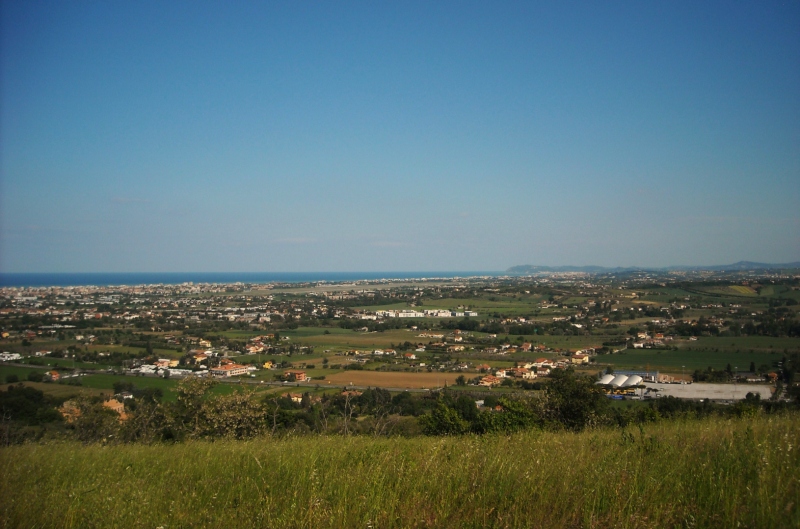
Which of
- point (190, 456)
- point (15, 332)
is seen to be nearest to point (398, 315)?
point (15, 332)

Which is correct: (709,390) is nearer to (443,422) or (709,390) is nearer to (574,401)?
(574,401)

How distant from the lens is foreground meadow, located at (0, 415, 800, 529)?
321 centimetres

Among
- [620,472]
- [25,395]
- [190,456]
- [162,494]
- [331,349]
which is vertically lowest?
[331,349]

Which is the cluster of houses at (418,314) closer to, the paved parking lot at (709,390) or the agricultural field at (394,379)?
the agricultural field at (394,379)

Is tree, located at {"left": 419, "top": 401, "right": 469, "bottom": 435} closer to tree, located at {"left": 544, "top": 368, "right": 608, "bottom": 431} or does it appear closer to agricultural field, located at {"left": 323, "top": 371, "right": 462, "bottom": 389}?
tree, located at {"left": 544, "top": 368, "right": 608, "bottom": 431}

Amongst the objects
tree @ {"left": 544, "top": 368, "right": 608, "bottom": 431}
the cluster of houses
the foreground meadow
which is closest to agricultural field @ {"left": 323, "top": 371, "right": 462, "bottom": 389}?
tree @ {"left": 544, "top": 368, "right": 608, "bottom": 431}

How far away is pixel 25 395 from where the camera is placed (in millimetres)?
14477

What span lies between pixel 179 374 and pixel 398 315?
1466 inches

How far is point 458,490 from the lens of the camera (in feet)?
12.1

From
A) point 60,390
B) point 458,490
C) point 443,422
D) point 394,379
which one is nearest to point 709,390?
point 443,422

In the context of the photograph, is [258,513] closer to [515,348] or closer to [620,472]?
[620,472]

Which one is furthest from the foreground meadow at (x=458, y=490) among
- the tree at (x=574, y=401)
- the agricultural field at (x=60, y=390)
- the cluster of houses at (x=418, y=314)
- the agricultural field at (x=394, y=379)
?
the cluster of houses at (x=418, y=314)

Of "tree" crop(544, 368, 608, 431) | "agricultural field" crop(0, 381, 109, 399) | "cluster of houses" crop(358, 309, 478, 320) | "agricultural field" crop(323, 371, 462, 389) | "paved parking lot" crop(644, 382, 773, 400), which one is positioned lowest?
"agricultural field" crop(323, 371, 462, 389)

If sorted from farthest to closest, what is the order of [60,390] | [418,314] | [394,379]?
[418,314]
[394,379]
[60,390]
